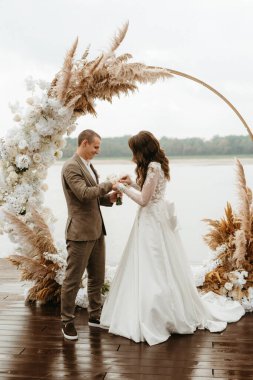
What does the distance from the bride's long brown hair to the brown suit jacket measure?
0.94 ft

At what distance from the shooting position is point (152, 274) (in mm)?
3824

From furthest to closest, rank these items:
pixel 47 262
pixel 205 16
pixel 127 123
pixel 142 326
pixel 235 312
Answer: pixel 205 16, pixel 127 123, pixel 47 262, pixel 235 312, pixel 142 326

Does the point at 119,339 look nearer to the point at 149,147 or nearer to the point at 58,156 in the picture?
the point at 149,147

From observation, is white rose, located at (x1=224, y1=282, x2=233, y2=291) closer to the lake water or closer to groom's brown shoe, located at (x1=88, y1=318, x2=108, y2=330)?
groom's brown shoe, located at (x1=88, y1=318, x2=108, y2=330)

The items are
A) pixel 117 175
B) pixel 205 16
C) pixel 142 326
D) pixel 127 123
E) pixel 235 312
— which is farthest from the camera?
pixel 205 16

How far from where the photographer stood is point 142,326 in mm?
3717

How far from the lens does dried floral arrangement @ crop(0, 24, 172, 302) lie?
4230 millimetres

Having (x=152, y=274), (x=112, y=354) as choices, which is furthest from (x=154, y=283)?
(x=112, y=354)

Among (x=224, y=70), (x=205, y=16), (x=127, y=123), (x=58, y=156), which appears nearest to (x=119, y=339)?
(x=58, y=156)

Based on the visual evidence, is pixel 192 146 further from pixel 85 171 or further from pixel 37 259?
pixel 85 171

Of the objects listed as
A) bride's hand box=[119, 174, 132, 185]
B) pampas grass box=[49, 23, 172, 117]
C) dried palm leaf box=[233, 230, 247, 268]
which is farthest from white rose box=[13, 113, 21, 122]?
dried palm leaf box=[233, 230, 247, 268]

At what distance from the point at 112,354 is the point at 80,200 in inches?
40.5

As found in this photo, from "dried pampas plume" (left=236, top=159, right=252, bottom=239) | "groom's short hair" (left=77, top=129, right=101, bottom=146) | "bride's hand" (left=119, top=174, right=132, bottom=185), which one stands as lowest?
"dried pampas plume" (left=236, top=159, right=252, bottom=239)

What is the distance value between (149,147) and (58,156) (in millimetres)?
1096
